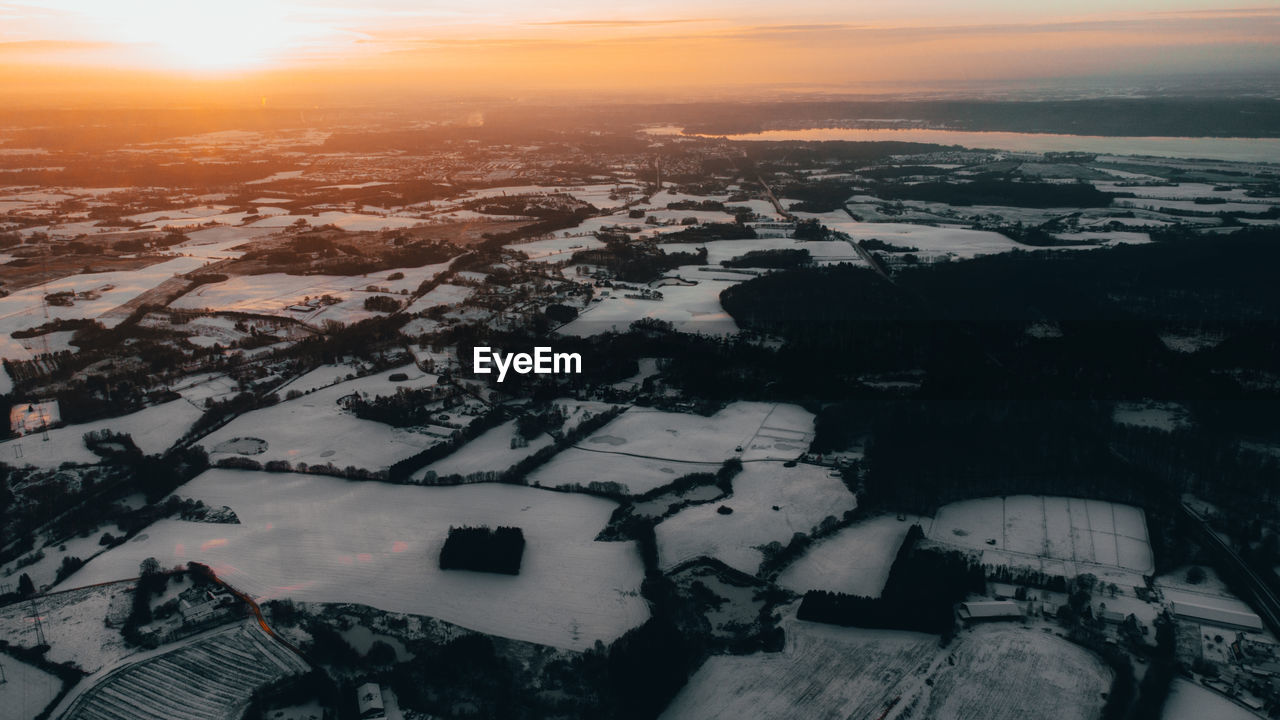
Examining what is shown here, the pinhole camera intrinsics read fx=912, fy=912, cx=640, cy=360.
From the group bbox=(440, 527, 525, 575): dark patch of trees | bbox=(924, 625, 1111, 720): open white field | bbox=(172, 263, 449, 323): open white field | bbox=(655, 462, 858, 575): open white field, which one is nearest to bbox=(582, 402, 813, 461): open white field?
bbox=(655, 462, 858, 575): open white field

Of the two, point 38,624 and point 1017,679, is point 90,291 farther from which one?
point 1017,679

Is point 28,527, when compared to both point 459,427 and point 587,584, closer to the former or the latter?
point 459,427

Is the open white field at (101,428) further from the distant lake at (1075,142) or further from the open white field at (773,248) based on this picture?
the distant lake at (1075,142)

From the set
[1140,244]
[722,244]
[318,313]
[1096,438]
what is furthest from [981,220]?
[318,313]

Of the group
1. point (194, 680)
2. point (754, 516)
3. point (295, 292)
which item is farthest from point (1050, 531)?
point (295, 292)

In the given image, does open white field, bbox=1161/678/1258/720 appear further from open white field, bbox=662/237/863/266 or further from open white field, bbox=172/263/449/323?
open white field, bbox=662/237/863/266
